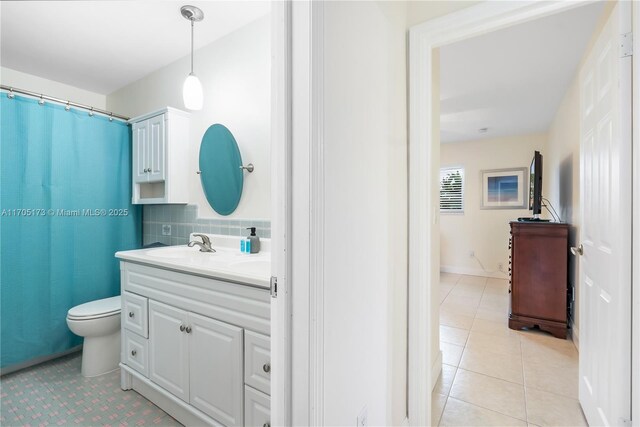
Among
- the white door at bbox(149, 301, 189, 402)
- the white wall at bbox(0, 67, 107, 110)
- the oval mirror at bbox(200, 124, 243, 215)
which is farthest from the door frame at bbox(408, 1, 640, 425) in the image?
the white wall at bbox(0, 67, 107, 110)

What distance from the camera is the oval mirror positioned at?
2.12 metres

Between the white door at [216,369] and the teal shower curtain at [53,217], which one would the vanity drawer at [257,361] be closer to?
the white door at [216,369]

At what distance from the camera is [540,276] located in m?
2.66

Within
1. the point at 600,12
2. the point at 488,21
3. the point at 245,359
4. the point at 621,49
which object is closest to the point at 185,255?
the point at 245,359

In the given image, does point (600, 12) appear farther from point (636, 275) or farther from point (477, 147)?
point (477, 147)

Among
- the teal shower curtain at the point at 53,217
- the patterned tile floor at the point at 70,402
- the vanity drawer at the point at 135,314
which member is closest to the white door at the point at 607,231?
the patterned tile floor at the point at 70,402

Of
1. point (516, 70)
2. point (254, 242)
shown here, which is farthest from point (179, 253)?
point (516, 70)

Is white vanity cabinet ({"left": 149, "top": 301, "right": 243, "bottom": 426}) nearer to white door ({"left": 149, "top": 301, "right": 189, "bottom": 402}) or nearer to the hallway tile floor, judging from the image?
white door ({"left": 149, "top": 301, "right": 189, "bottom": 402})

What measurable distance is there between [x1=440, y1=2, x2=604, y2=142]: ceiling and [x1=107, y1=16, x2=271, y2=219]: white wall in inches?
56.8

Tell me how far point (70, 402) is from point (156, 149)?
1803 millimetres

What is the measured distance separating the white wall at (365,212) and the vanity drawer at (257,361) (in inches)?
15.2

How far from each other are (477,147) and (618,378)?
464 centimetres

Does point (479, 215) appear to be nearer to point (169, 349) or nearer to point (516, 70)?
point (516, 70)

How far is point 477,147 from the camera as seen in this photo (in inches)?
202
